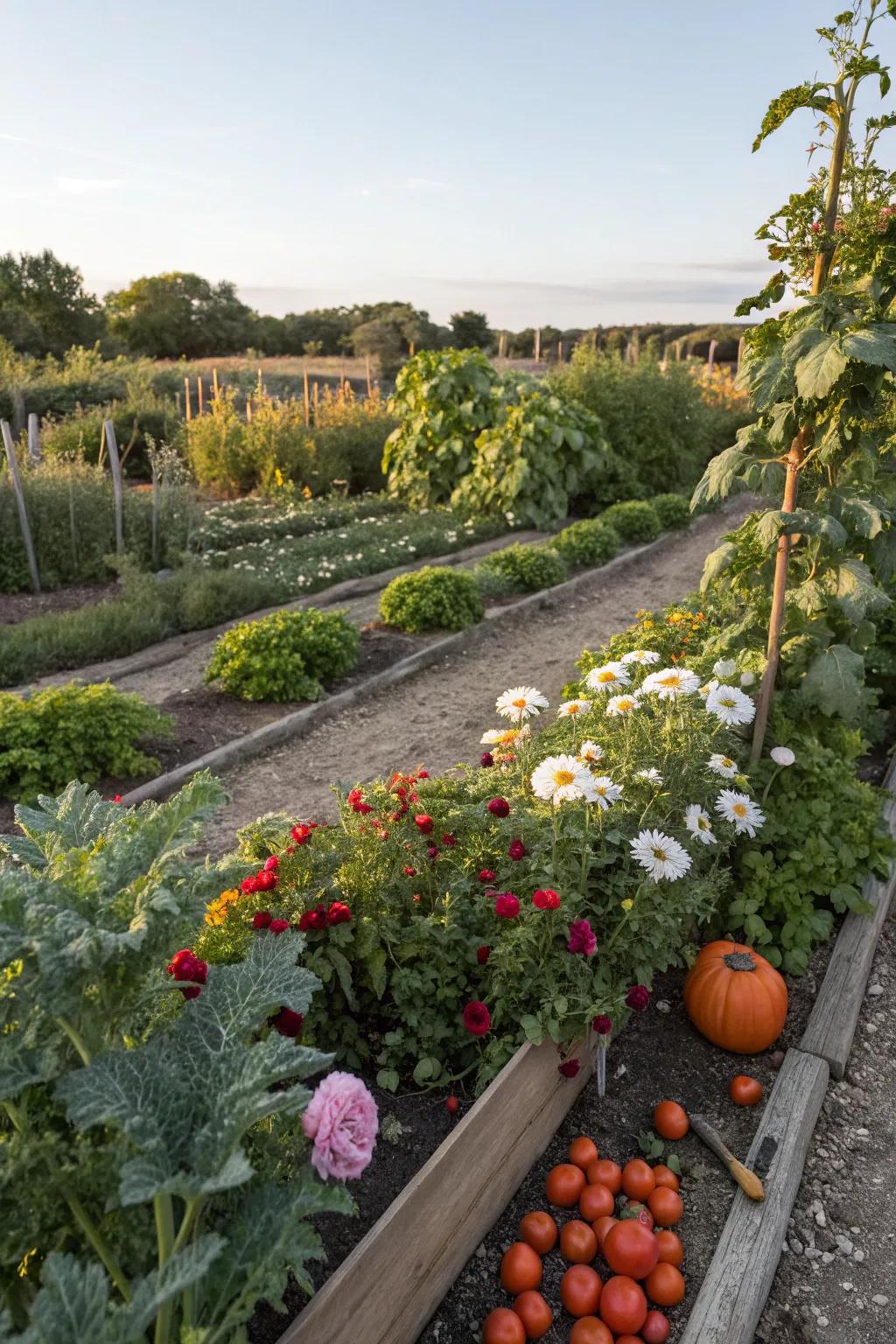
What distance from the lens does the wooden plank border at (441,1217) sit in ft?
5.56

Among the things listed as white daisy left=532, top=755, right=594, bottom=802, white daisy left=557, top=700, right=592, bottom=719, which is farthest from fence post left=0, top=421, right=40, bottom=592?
white daisy left=532, top=755, right=594, bottom=802

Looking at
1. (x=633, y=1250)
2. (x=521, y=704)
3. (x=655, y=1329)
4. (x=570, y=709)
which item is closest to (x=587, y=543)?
(x=570, y=709)

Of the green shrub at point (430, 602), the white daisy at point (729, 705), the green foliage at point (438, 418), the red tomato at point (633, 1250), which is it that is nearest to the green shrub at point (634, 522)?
the green foliage at point (438, 418)

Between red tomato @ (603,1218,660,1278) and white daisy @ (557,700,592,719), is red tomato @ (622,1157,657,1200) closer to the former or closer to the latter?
red tomato @ (603,1218,660,1278)

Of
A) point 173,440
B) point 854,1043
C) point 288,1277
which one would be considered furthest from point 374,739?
point 173,440

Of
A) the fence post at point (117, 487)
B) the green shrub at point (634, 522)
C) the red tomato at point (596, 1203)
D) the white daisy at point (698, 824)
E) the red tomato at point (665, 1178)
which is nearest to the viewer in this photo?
the red tomato at point (596, 1203)

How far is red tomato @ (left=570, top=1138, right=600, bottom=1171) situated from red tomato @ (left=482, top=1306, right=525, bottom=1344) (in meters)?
0.43

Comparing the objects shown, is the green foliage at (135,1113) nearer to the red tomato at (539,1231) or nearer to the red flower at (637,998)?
the red tomato at (539,1231)

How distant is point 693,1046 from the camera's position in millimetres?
2924

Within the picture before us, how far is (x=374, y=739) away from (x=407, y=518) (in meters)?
5.64

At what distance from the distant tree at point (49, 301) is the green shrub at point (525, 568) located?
A: 21034mm

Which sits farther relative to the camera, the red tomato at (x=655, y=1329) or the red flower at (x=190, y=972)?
the red tomato at (x=655, y=1329)

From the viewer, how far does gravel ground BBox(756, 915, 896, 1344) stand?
6.98 ft

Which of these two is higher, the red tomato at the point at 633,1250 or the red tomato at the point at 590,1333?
the red tomato at the point at 633,1250
